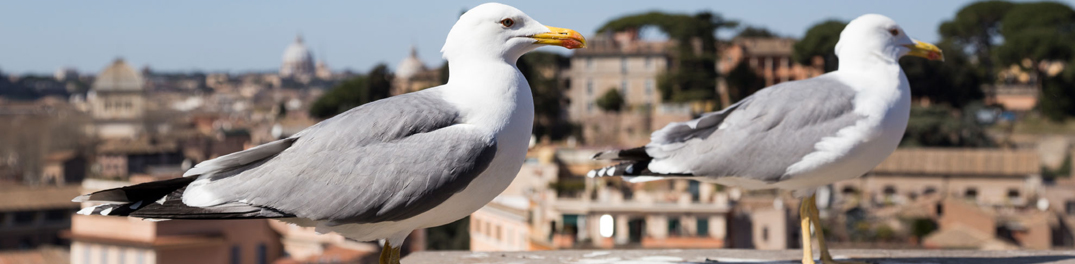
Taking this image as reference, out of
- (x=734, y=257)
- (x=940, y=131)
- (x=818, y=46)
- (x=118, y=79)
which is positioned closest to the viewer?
(x=734, y=257)

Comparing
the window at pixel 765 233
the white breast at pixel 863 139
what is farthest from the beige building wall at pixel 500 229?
the white breast at pixel 863 139

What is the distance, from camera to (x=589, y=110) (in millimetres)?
47062

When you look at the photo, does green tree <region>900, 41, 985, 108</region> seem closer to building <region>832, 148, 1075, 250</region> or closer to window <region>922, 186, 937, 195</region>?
building <region>832, 148, 1075, 250</region>

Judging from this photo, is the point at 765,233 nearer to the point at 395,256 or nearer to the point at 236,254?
the point at 236,254

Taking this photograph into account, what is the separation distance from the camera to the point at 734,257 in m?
4.16

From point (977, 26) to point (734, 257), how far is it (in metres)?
49.7

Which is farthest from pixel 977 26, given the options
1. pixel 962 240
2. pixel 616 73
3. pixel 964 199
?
pixel 962 240

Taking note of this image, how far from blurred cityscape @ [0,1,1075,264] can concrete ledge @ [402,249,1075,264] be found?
16.8m

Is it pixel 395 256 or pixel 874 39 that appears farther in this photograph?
pixel 874 39

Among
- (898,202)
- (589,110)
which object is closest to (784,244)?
(898,202)

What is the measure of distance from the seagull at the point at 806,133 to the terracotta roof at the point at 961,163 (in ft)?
99.9

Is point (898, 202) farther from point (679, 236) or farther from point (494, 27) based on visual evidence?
point (494, 27)

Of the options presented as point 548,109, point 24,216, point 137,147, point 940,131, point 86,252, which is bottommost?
point 24,216

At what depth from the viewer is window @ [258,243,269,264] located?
26.5m
